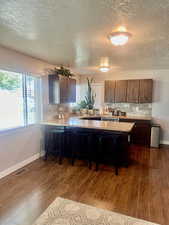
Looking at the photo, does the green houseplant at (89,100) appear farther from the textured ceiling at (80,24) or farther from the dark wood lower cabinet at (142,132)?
the textured ceiling at (80,24)

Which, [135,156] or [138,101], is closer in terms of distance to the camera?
[135,156]

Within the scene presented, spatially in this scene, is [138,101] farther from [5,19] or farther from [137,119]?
[5,19]

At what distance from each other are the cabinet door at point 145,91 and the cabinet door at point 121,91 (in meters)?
0.54

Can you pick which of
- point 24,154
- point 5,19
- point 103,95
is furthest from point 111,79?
point 5,19

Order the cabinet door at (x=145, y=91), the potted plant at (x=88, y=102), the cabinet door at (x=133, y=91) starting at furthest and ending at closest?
the potted plant at (x=88, y=102), the cabinet door at (x=133, y=91), the cabinet door at (x=145, y=91)

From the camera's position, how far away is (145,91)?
5125mm

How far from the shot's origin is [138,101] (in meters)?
5.23

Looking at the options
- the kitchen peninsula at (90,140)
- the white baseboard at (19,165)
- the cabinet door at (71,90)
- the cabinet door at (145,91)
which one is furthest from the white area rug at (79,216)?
the cabinet door at (145,91)

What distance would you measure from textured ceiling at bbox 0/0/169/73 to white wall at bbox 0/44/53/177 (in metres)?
0.28

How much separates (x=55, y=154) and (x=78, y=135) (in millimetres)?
971

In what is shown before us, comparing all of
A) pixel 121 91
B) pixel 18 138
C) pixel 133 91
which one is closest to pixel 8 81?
pixel 18 138

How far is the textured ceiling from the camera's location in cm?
160

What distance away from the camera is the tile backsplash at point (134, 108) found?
5.41 m

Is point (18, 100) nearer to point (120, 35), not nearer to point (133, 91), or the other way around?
point (120, 35)
